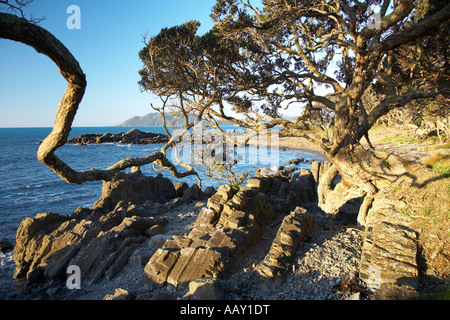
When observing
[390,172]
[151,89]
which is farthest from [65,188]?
[390,172]

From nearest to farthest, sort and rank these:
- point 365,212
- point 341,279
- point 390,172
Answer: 1. point 341,279
2. point 390,172
3. point 365,212

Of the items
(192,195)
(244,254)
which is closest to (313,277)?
(244,254)

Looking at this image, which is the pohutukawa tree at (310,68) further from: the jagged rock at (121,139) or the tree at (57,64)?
the jagged rock at (121,139)

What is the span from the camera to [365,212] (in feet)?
30.5

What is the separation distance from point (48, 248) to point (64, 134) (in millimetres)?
9554

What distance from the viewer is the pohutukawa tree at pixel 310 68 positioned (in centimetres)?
820

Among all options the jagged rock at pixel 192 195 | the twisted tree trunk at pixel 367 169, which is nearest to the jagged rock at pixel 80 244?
the jagged rock at pixel 192 195

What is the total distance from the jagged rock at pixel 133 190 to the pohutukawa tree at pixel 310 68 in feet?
28.0

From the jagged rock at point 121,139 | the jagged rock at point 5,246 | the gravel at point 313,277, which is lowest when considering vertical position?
the jagged rock at point 5,246

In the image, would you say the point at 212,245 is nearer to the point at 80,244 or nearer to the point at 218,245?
the point at 218,245

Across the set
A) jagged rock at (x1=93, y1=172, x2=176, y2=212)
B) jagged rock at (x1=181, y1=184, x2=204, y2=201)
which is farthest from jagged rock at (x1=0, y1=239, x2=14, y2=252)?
jagged rock at (x1=181, y1=184, x2=204, y2=201)

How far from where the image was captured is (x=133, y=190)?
18.4 meters

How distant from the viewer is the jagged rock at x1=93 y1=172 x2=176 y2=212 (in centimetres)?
1667
